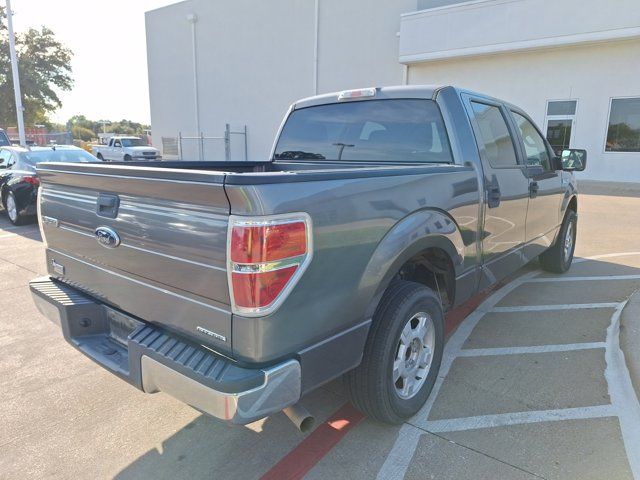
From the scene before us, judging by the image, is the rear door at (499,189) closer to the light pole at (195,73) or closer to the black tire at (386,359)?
the black tire at (386,359)

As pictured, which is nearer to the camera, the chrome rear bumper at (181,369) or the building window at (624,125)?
the chrome rear bumper at (181,369)

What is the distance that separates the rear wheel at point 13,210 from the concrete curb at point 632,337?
33.2ft

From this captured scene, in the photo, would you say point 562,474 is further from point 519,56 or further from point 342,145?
point 519,56

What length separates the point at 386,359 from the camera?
2.48 meters

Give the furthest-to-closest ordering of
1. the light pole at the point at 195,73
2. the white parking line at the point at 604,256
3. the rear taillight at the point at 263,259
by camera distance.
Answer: the light pole at the point at 195,73
the white parking line at the point at 604,256
the rear taillight at the point at 263,259

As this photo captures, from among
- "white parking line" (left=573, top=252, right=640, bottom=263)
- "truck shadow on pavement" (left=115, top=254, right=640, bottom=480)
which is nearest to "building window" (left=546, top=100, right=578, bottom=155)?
"white parking line" (left=573, top=252, right=640, bottom=263)

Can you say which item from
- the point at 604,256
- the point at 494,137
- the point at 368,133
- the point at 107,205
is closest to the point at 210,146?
the point at 604,256

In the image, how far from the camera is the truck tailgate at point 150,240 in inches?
74.3

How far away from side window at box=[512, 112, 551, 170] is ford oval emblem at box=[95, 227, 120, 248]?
11.9 ft

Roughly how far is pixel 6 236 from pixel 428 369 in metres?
8.39

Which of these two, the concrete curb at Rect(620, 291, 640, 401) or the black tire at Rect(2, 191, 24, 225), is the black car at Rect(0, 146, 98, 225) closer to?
the black tire at Rect(2, 191, 24, 225)

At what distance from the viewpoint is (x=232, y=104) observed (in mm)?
25797

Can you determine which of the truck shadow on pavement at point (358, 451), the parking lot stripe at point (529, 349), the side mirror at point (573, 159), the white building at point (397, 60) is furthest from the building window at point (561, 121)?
the truck shadow on pavement at point (358, 451)

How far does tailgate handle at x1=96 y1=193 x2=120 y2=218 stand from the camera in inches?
90.9
